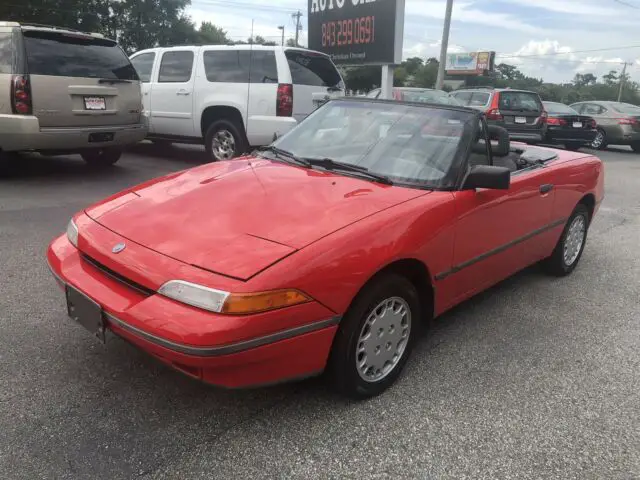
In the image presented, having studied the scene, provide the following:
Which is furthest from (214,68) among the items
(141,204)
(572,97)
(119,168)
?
(572,97)

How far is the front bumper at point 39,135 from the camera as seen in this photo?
21.1ft

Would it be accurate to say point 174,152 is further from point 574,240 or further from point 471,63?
point 471,63

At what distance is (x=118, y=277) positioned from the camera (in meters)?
2.45

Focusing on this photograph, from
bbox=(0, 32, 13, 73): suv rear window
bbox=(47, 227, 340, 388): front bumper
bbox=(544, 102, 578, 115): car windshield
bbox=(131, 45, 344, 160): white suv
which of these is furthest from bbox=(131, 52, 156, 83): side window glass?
bbox=(544, 102, 578, 115): car windshield

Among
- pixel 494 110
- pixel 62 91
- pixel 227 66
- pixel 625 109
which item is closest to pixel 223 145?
pixel 227 66

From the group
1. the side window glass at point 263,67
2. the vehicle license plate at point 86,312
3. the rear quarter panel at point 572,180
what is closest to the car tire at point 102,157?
the side window glass at point 263,67

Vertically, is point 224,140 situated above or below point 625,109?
below

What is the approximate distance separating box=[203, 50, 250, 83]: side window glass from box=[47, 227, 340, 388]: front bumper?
6588 millimetres

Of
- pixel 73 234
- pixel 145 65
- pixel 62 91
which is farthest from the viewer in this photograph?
pixel 145 65

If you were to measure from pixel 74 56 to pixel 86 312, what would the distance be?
18.0 feet

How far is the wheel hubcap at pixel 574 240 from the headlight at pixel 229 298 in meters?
3.17

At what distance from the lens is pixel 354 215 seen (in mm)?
2609

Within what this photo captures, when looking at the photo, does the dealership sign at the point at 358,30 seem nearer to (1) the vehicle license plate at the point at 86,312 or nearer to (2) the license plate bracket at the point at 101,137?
(2) the license plate bracket at the point at 101,137

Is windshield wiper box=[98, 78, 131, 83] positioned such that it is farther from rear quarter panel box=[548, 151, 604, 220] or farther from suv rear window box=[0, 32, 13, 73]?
rear quarter panel box=[548, 151, 604, 220]
